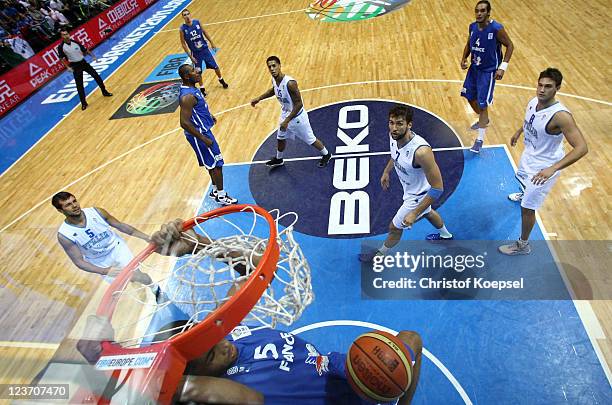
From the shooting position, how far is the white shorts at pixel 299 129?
5.75 metres

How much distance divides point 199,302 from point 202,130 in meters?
3.55

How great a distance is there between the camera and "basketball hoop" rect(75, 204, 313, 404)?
1648 mm

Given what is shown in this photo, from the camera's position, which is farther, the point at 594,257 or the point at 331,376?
the point at 594,257

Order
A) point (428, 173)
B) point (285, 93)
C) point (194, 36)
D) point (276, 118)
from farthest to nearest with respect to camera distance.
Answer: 1. point (194, 36)
2. point (276, 118)
3. point (285, 93)
4. point (428, 173)

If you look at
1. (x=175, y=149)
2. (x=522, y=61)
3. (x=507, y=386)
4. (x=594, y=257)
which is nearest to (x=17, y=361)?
(x=507, y=386)

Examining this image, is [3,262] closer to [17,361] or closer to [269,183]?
[17,361]

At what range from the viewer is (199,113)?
5164 millimetres

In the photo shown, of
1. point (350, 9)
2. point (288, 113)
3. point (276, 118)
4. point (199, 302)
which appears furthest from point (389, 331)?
point (350, 9)

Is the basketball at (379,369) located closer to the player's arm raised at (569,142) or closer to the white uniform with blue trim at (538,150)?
the player's arm raised at (569,142)

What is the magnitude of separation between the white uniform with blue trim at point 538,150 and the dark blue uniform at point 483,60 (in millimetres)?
1839

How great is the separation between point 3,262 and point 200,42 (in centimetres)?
639

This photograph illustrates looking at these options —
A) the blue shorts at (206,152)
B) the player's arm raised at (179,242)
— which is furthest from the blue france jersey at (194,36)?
the player's arm raised at (179,242)

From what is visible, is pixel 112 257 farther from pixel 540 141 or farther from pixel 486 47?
pixel 486 47

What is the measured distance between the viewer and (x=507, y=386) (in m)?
3.32
